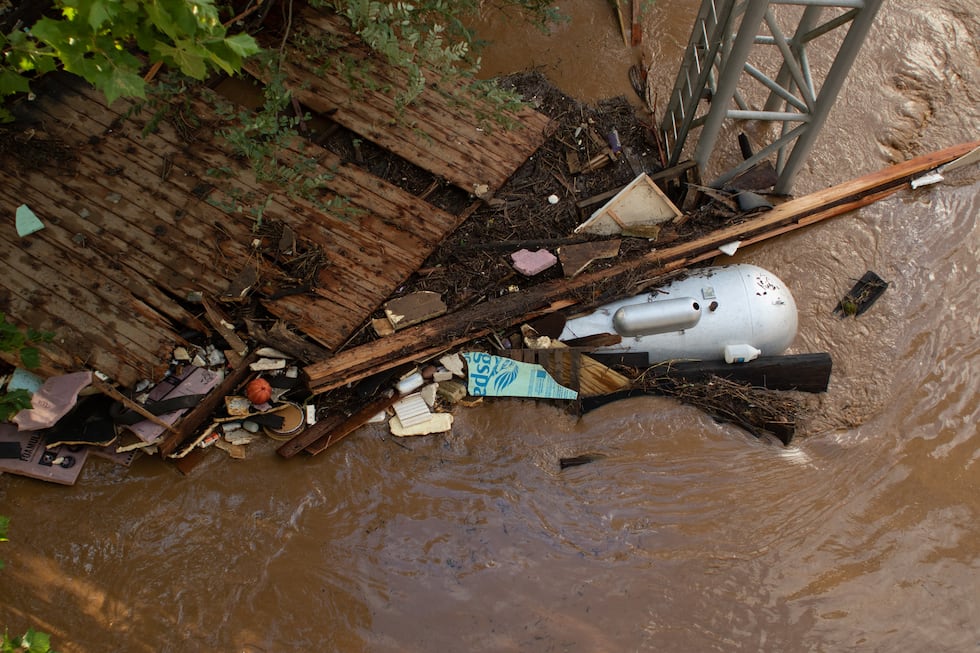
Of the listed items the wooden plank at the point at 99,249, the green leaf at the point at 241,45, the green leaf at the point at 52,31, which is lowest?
the wooden plank at the point at 99,249

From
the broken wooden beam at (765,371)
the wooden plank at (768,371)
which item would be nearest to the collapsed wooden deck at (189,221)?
the broken wooden beam at (765,371)

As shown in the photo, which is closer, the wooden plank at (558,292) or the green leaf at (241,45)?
the green leaf at (241,45)

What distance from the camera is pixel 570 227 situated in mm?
7145

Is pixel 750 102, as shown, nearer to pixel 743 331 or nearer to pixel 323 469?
pixel 743 331

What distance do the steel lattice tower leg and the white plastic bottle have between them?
1.86m

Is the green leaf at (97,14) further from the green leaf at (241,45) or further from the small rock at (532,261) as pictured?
the small rock at (532,261)

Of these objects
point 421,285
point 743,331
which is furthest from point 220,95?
point 743,331

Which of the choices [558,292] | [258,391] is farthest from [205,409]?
[558,292]

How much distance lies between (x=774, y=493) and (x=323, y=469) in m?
3.97

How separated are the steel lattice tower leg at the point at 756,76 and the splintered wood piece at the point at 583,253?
136cm

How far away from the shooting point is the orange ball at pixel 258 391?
6090 millimetres

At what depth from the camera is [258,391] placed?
240 inches

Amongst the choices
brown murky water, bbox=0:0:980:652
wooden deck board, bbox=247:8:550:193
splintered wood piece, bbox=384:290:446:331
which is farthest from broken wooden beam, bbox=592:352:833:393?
wooden deck board, bbox=247:8:550:193

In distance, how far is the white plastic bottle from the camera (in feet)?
21.1
